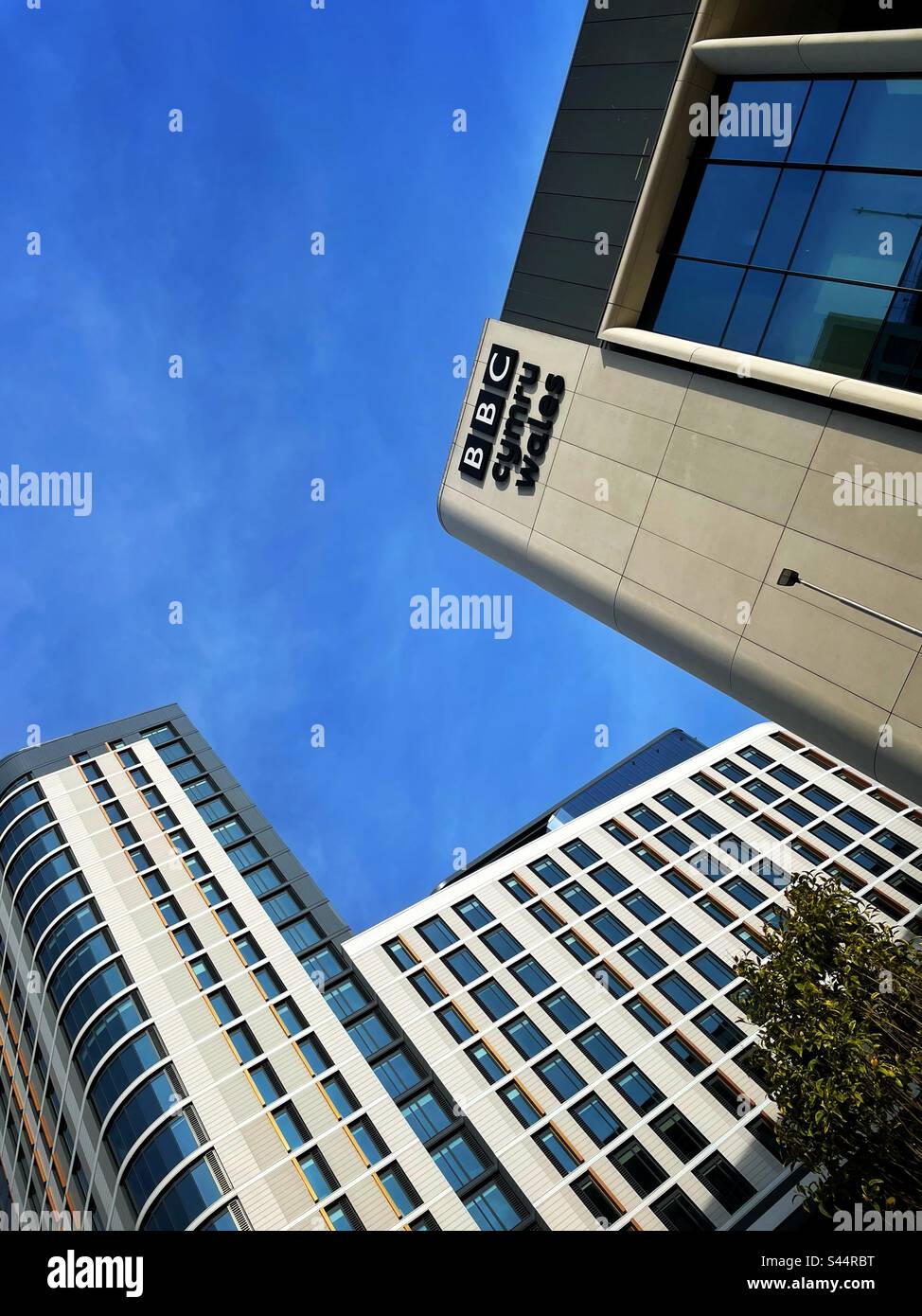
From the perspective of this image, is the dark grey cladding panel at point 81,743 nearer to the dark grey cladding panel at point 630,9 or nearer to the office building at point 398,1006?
the office building at point 398,1006

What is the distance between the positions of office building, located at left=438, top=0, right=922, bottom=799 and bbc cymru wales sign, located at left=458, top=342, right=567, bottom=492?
0.24 ft

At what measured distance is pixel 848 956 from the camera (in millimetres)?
16312

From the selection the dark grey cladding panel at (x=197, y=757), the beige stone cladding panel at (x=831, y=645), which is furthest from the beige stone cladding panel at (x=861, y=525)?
the dark grey cladding panel at (x=197, y=757)

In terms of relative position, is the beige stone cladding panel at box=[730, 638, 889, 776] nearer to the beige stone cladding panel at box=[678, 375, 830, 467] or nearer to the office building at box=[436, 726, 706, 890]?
the beige stone cladding panel at box=[678, 375, 830, 467]

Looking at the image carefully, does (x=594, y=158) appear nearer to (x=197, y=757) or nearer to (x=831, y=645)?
(x=831, y=645)

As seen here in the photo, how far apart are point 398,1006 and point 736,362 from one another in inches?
1359

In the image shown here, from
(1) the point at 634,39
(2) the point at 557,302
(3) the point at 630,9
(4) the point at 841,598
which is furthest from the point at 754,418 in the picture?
(3) the point at 630,9

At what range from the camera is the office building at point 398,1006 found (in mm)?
32031

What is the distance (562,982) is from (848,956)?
2633 centimetres

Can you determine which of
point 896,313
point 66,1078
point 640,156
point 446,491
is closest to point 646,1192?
point 66,1078

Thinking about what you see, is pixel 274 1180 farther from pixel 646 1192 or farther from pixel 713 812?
pixel 713 812

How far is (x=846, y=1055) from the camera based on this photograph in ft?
49.6

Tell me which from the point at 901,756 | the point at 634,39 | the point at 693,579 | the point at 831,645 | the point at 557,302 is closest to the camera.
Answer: the point at 901,756

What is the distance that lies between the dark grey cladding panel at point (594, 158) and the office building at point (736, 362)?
0.19 feet
